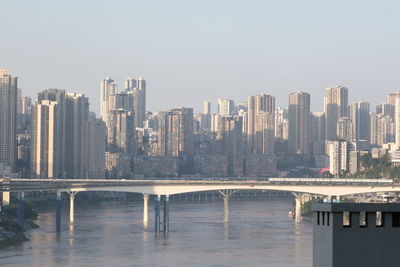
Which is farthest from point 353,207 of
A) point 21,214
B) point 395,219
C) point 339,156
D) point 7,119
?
point 339,156

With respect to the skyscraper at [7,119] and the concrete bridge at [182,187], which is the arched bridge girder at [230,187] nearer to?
the concrete bridge at [182,187]

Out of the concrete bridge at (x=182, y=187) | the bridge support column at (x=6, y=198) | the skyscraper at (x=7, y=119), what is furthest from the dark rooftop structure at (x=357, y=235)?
the skyscraper at (x=7, y=119)

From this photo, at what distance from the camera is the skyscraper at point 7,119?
589 feet

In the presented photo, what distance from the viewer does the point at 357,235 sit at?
13570mm

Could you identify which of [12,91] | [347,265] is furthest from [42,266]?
[12,91]

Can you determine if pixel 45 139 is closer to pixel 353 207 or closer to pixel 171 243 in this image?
pixel 171 243

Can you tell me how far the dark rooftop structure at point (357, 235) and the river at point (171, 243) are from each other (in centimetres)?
5112

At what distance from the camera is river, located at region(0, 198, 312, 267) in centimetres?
6800

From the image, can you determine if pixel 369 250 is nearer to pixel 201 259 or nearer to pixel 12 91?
pixel 201 259

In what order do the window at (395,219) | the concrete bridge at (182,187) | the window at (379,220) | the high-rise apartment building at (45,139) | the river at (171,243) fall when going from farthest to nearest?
the high-rise apartment building at (45,139) < the concrete bridge at (182,187) < the river at (171,243) < the window at (395,219) < the window at (379,220)

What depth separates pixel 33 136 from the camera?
188 metres

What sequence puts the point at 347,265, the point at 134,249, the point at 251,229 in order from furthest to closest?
the point at 251,229 → the point at 134,249 → the point at 347,265

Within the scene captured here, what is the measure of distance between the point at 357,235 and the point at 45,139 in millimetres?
177352

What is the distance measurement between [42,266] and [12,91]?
120755 millimetres
